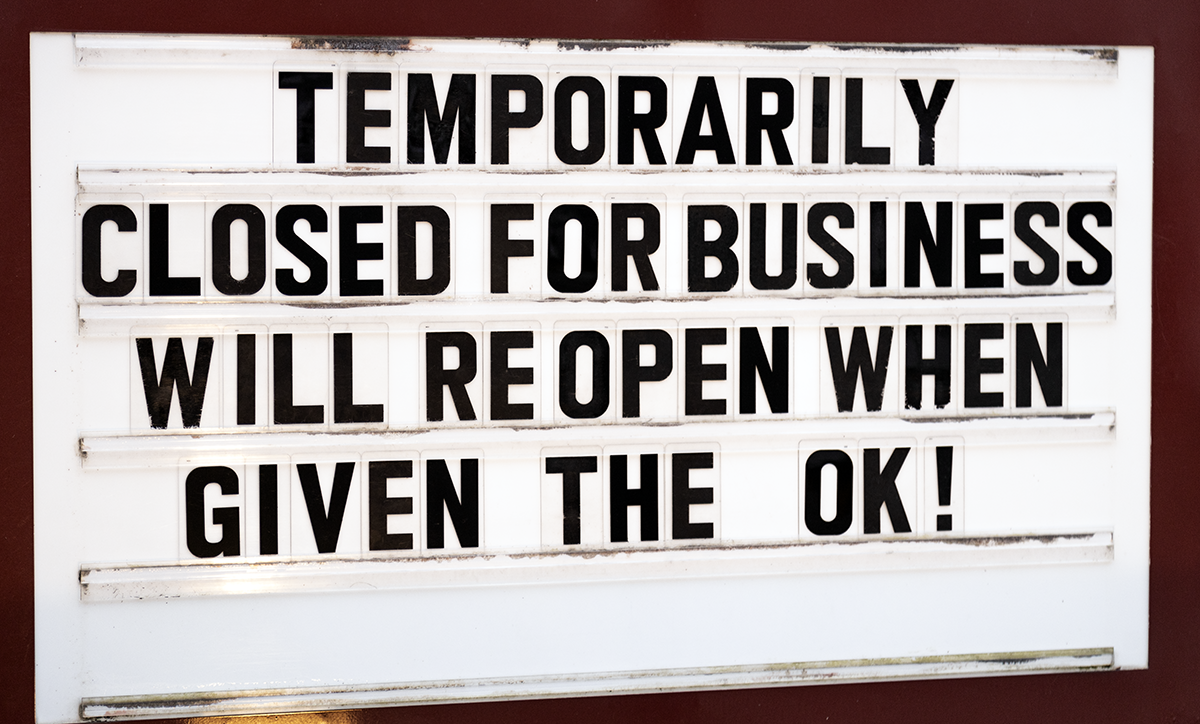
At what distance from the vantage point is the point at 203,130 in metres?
2.51

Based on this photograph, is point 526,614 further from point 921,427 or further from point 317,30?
point 317,30

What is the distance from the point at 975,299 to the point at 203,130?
212 centimetres

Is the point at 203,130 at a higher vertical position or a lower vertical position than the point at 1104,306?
higher

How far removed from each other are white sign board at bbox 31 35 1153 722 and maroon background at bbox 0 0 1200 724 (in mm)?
54

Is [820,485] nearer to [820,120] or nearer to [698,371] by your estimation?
[698,371]

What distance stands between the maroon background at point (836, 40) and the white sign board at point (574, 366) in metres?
0.05

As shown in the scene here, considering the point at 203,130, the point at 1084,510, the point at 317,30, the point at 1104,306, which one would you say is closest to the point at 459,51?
the point at 317,30

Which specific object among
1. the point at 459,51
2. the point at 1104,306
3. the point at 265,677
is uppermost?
the point at 459,51

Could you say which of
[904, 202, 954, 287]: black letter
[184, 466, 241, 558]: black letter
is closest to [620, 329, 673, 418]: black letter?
[904, 202, 954, 287]: black letter

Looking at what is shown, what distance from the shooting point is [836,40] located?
2.69m

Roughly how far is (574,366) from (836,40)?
3.79 ft

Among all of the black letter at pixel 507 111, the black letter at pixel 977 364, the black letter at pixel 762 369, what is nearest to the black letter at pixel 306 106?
the black letter at pixel 507 111

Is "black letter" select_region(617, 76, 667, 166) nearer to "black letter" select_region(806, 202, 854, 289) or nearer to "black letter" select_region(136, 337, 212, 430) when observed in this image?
"black letter" select_region(806, 202, 854, 289)

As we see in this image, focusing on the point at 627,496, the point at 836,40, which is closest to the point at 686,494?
the point at 627,496
